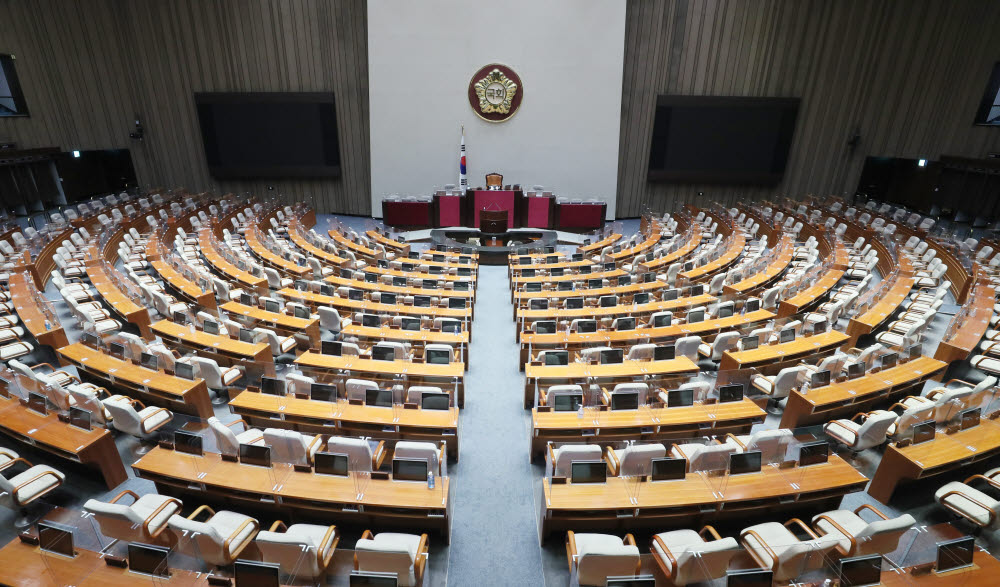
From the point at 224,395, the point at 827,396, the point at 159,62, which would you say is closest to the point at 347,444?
the point at 224,395

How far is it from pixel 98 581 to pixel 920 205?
87.4 feet

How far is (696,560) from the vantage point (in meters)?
4.43

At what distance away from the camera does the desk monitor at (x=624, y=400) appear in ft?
22.4

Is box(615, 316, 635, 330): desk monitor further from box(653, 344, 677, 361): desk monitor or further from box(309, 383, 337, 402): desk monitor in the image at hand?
box(309, 383, 337, 402): desk monitor

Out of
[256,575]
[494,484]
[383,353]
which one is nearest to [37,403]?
[383,353]

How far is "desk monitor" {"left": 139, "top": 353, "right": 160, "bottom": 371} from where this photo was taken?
24.8 ft

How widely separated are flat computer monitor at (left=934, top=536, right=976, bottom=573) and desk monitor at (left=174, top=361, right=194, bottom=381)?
8.90 m

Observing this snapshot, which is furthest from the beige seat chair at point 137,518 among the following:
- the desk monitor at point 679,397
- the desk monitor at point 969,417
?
the desk monitor at point 969,417

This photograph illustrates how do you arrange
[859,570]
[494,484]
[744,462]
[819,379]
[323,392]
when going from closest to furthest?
1. [859,570]
2. [744,462]
3. [494,484]
4. [323,392]
5. [819,379]

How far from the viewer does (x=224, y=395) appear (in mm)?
8438

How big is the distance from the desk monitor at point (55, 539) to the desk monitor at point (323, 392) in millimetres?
2927

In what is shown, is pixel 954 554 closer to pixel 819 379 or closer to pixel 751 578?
pixel 751 578

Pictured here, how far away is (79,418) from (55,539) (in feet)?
7.34

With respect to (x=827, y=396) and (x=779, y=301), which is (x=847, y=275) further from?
(x=827, y=396)
